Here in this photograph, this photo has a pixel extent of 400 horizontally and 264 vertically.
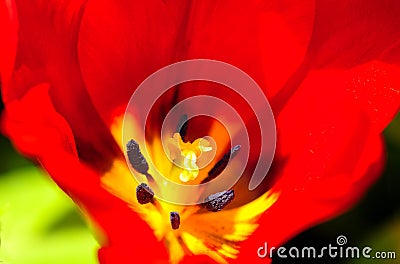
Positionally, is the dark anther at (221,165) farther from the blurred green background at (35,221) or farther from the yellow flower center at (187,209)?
the blurred green background at (35,221)

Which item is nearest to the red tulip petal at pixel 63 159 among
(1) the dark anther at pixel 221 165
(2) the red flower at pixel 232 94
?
(2) the red flower at pixel 232 94

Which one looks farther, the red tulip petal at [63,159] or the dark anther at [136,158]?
the dark anther at [136,158]

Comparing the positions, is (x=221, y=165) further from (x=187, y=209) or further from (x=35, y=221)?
(x=35, y=221)

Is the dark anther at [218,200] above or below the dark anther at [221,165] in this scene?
below

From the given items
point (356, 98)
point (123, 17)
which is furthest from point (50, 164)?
point (356, 98)

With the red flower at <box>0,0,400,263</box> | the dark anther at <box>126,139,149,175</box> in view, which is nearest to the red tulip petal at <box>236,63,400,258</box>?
the red flower at <box>0,0,400,263</box>

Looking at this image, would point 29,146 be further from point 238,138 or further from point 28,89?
point 238,138
